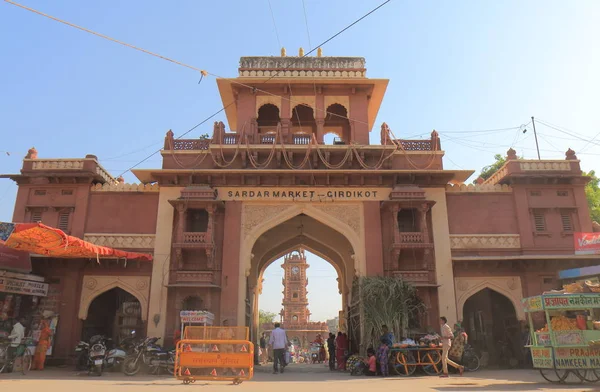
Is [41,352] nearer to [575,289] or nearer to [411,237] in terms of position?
[411,237]

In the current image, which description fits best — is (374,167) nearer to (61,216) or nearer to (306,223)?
(306,223)

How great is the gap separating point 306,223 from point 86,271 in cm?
784

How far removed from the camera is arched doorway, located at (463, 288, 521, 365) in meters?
16.2

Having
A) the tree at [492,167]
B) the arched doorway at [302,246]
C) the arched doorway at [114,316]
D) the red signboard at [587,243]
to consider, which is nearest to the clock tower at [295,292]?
the tree at [492,167]

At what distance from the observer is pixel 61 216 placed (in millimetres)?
16578

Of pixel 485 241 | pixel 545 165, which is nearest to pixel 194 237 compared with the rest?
pixel 485 241

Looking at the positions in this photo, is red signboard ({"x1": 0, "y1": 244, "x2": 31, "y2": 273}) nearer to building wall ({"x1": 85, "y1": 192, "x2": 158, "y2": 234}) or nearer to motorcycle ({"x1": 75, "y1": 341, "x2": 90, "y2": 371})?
building wall ({"x1": 85, "y1": 192, "x2": 158, "y2": 234})

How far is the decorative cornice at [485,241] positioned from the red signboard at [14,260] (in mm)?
13291

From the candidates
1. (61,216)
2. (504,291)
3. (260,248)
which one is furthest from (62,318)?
(504,291)

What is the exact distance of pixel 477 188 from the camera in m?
16.9

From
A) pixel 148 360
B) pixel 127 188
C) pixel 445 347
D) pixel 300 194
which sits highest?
pixel 127 188

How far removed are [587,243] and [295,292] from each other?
39.1 meters

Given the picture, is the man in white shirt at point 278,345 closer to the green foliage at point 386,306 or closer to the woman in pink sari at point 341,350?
the woman in pink sari at point 341,350

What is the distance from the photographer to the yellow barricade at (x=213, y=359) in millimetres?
9922
